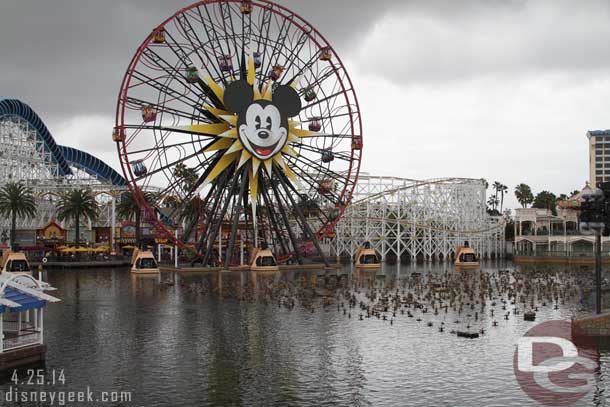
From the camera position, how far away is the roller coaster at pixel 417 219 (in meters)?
95.8

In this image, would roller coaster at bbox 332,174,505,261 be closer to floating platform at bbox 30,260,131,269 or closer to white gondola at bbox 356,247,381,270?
white gondola at bbox 356,247,381,270

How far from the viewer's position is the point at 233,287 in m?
51.8

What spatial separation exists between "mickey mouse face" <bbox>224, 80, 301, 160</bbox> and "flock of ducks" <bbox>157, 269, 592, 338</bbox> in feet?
42.3

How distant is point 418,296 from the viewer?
44.3 m

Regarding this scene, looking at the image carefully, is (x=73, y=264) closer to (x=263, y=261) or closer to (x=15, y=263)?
(x=15, y=263)

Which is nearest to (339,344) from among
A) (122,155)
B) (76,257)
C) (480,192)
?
(122,155)

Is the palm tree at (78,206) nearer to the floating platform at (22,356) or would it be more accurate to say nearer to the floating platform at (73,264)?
the floating platform at (73,264)

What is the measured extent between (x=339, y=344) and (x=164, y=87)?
3959 centimetres

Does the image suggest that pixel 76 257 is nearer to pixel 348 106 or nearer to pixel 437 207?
pixel 348 106

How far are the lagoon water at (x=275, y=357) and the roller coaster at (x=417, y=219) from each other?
5598cm

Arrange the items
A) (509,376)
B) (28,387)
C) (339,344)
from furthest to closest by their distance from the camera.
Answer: (339,344) → (509,376) → (28,387)

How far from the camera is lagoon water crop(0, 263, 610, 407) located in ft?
67.5

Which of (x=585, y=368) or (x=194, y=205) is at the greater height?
(x=194, y=205)

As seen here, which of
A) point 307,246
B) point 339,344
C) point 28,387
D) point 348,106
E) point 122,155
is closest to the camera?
point 28,387
